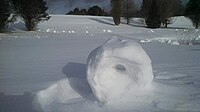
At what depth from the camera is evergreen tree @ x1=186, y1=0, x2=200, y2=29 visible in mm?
51312

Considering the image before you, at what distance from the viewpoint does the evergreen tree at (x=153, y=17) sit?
175 ft

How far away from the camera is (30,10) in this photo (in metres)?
42.2

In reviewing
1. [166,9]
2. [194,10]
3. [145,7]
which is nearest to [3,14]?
[166,9]

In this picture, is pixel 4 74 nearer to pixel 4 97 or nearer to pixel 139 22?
pixel 4 97

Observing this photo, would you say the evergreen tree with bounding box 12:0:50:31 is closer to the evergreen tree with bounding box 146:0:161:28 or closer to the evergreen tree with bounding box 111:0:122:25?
the evergreen tree with bounding box 111:0:122:25

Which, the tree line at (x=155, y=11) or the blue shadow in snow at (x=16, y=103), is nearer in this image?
the blue shadow in snow at (x=16, y=103)

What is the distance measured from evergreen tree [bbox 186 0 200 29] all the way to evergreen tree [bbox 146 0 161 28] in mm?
5508

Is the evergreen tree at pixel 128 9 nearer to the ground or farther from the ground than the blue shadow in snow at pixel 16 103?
nearer to the ground

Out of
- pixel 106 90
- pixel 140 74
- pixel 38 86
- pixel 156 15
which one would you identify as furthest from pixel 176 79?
pixel 156 15

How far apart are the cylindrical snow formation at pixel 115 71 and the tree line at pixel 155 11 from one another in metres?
46.8

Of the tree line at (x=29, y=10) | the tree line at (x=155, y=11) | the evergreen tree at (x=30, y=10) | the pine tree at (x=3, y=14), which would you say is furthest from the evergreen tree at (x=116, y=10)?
the pine tree at (x=3, y=14)

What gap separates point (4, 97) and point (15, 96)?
0.66 ft

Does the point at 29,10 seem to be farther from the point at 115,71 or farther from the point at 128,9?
the point at 115,71

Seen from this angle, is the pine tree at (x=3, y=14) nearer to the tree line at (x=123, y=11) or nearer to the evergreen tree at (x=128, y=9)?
the tree line at (x=123, y=11)
